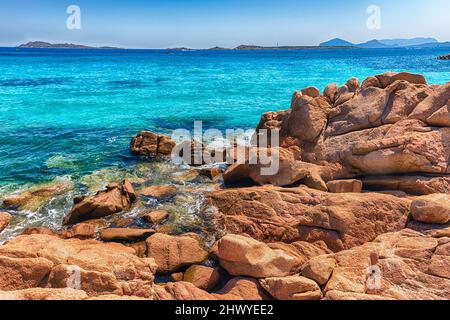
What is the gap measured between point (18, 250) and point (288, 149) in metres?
12.1

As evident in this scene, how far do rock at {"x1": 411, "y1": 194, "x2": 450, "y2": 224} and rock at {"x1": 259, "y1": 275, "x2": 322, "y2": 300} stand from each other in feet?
14.3

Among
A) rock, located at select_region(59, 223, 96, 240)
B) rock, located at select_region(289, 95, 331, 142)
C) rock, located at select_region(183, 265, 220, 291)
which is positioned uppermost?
rock, located at select_region(289, 95, 331, 142)

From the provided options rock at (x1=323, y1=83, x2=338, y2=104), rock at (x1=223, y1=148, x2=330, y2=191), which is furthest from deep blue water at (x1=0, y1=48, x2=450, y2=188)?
rock at (x1=323, y1=83, x2=338, y2=104)

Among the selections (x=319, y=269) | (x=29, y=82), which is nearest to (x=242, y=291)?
(x=319, y=269)

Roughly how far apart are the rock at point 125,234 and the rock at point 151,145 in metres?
8.98

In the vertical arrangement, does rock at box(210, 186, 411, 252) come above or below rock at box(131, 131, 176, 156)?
below

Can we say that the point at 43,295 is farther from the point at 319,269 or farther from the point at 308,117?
the point at 308,117

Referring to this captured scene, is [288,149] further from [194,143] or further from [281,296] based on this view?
[281,296]

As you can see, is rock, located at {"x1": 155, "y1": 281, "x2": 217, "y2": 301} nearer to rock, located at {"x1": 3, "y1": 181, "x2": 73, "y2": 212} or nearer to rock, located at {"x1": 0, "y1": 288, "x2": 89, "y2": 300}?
rock, located at {"x1": 0, "y1": 288, "x2": 89, "y2": 300}

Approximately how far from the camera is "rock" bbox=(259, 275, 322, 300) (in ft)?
25.2

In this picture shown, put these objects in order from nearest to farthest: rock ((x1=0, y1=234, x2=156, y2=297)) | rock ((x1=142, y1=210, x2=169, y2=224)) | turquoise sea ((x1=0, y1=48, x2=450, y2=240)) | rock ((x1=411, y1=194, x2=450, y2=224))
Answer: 1. rock ((x1=0, y1=234, x2=156, y2=297))
2. rock ((x1=411, y1=194, x2=450, y2=224))
3. rock ((x1=142, y1=210, x2=169, y2=224))
4. turquoise sea ((x1=0, y1=48, x2=450, y2=240))

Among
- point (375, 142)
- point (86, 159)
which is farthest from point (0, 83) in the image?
point (375, 142)

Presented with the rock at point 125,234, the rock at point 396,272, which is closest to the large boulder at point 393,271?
the rock at point 396,272

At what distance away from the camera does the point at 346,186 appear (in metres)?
12.7
